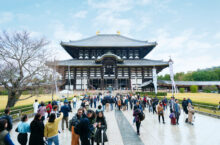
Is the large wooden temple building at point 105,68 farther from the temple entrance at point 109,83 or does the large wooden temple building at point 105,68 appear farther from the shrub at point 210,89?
the shrub at point 210,89

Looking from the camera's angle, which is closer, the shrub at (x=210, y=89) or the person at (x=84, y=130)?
the person at (x=84, y=130)

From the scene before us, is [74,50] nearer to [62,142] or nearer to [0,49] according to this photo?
[0,49]

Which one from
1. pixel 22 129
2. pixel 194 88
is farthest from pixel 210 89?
pixel 22 129

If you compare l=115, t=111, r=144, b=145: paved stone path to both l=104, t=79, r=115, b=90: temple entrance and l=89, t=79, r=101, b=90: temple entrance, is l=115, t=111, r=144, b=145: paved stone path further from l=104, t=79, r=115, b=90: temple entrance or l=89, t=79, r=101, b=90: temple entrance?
l=89, t=79, r=101, b=90: temple entrance

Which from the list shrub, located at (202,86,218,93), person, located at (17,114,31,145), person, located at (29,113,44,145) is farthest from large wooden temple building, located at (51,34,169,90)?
person, located at (29,113,44,145)

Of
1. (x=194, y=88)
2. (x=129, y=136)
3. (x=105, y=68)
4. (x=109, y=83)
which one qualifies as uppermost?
(x=105, y=68)

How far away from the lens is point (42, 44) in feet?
42.4

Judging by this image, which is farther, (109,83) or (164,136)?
(109,83)

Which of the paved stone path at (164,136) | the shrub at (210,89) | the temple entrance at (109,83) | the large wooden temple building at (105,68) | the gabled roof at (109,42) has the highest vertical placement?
the gabled roof at (109,42)

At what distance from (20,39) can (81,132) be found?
1256 centimetres

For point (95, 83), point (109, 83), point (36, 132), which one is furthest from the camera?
point (109, 83)

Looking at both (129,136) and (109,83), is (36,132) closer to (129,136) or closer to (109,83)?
(129,136)

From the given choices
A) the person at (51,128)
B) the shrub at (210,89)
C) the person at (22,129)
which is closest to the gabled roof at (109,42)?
the shrub at (210,89)

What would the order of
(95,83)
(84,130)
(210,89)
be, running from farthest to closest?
1. (95,83)
2. (210,89)
3. (84,130)
